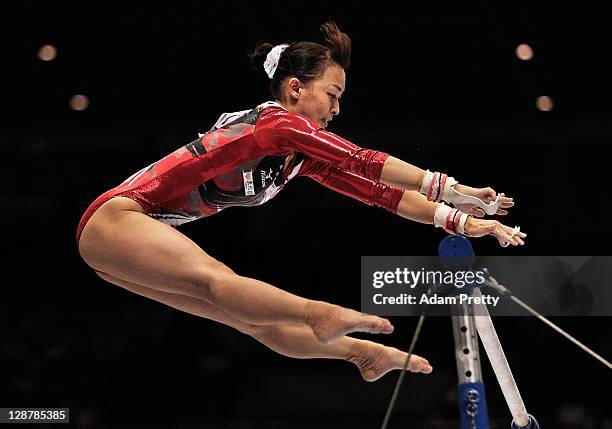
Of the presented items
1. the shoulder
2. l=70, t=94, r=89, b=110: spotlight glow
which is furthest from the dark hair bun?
l=70, t=94, r=89, b=110: spotlight glow

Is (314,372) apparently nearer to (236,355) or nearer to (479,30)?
(236,355)

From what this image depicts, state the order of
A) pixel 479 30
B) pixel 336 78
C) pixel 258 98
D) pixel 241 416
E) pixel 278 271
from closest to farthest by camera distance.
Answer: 1. pixel 336 78
2. pixel 258 98
3. pixel 479 30
4. pixel 241 416
5. pixel 278 271

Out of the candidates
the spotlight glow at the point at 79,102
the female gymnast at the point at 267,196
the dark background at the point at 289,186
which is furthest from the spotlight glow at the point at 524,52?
the spotlight glow at the point at 79,102

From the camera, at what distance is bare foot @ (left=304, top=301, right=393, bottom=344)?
1.92m

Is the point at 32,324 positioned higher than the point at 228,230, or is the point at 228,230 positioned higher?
the point at 228,230

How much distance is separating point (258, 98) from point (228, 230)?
94cm

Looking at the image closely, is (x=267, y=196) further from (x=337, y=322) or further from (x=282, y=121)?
(x=337, y=322)

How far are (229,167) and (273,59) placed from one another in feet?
1.15

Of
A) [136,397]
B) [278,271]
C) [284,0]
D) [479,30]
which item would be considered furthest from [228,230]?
[479,30]

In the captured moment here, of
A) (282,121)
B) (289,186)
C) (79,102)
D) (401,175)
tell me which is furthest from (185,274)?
(289,186)

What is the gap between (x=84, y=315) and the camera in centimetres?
390

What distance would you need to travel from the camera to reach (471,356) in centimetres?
191

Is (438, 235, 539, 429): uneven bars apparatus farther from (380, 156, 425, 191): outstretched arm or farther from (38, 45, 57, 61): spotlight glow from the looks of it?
(38, 45, 57, 61): spotlight glow

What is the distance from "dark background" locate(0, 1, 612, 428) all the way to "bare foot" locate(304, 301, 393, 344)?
45.5 inches
